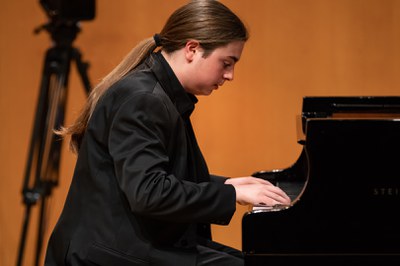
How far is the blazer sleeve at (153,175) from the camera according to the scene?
4.76 feet

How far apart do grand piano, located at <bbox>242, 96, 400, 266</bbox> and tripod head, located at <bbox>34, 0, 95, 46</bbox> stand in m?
1.47

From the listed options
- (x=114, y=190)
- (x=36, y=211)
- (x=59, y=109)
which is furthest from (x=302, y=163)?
(x=36, y=211)

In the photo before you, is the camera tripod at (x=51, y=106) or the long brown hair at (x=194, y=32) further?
the camera tripod at (x=51, y=106)

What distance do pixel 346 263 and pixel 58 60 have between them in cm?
164

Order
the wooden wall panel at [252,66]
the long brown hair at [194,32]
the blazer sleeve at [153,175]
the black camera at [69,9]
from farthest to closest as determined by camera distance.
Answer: the wooden wall panel at [252,66] → the black camera at [69,9] → the long brown hair at [194,32] → the blazer sleeve at [153,175]

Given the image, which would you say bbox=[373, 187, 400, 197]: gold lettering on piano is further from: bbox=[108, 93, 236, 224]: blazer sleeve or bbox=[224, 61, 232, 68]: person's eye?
bbox=[224, 61, 232, 68]: person's eye

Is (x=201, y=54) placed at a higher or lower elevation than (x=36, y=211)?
higher

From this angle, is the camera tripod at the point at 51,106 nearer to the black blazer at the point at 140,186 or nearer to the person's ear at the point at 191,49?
the black blazer at the point at 140,186

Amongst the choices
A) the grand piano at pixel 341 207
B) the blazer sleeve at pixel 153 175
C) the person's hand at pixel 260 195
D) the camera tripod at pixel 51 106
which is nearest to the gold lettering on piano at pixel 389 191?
the grand piano at pixel 341 207

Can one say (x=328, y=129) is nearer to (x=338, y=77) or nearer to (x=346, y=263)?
(x=346, y=263)

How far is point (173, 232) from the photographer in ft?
A: 5.18

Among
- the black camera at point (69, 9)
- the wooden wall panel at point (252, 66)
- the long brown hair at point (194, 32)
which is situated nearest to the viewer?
the long brown hair at point (194, 32)

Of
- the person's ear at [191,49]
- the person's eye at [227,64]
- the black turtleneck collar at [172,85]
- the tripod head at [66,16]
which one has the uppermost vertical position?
the tripod head at [66,16]

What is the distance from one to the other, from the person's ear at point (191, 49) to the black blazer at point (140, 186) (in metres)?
0.06
